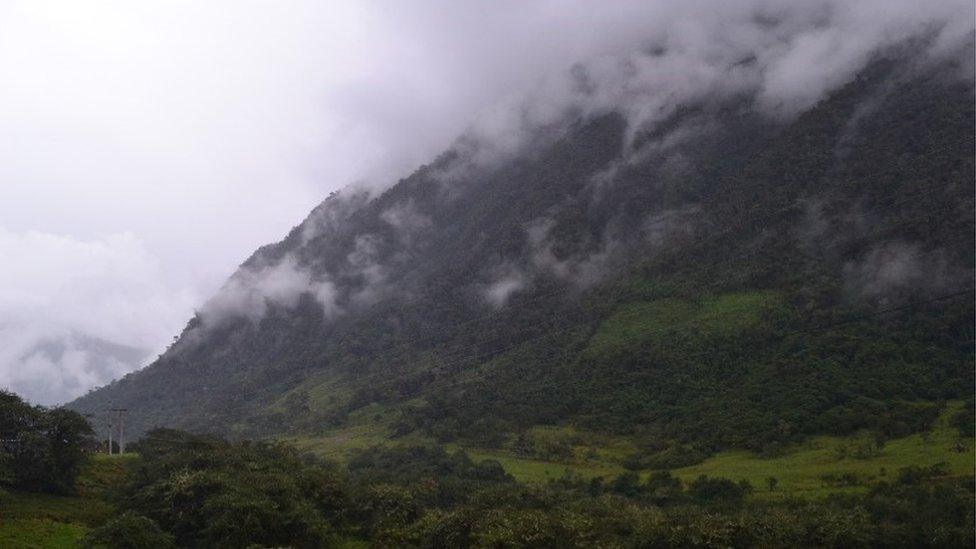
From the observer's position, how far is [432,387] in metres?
121

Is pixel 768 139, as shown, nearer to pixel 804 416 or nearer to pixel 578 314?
pixel 578 314

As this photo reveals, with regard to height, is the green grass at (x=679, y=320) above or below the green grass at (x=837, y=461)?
above

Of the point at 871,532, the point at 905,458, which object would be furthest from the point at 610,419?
the point at 871,532

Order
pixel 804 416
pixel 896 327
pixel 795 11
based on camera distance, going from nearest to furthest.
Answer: pixel 804 416 → pixel 896 327 → pixel 795 11

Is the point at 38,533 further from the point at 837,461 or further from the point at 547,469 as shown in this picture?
the point at 837,461

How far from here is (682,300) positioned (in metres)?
112

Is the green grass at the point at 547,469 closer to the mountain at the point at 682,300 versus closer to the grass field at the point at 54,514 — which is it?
the mountain at the point at 682,300

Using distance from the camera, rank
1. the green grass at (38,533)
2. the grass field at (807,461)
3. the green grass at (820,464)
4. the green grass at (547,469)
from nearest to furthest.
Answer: the green grass at (38,533) → the green grass at (820,464) → the grass field at (807,461) → the green grass at (547,469)

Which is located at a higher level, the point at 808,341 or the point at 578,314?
the point at 578,314

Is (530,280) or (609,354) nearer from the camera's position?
(609,354)

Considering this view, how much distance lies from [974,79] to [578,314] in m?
76.9

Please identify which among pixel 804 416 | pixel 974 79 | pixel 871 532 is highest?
pixel 974 79

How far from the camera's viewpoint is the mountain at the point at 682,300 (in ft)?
277

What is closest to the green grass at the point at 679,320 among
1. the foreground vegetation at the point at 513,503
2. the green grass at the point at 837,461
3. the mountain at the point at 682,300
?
the mountain at the point at 682,300
